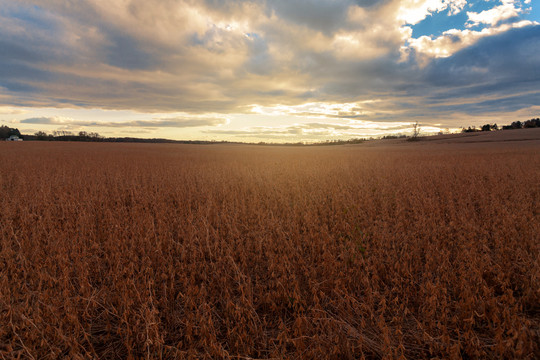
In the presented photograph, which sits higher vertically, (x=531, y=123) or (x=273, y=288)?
(x=531, y=123)

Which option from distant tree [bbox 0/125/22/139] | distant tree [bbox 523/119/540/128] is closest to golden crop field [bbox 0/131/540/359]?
distant tree [bbox 523/119/540/128]

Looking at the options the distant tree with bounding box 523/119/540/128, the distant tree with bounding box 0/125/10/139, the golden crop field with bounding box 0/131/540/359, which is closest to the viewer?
the golden crop field with bounding box 0/131/540/359

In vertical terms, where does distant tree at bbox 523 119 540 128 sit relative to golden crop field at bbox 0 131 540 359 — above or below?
above

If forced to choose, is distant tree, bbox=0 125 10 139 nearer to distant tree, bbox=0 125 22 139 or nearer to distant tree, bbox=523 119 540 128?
distant tree, bbox=0 125 22 139

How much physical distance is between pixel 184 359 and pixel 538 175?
12.5 m

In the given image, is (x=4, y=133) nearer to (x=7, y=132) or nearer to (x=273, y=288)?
(x=7, y=132)

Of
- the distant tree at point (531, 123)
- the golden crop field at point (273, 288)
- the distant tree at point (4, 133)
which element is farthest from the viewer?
the distant tree at point (4, 133)

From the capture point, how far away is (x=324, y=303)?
9.12 ft

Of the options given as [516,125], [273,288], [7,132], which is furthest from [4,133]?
[516,125]

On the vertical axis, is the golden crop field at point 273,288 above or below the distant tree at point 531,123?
below

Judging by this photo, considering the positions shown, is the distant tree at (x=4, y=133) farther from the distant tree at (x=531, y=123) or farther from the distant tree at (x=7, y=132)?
the distant tree at (x=531, y=123)

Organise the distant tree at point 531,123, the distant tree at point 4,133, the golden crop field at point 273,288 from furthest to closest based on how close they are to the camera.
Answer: the distant tree at point 4,133 → the distant tree at point 531,123 → the golden crop field at point 273,288

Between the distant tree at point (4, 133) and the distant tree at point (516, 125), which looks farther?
the distant tree at point (4, 133)

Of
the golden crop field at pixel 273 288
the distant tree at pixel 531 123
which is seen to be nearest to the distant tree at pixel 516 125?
the distant tree at pixel 531 123
